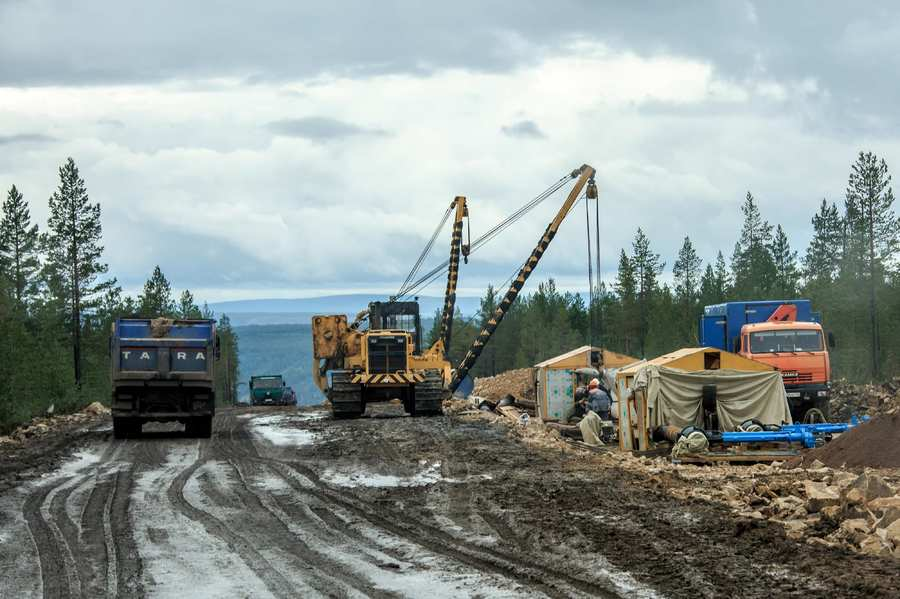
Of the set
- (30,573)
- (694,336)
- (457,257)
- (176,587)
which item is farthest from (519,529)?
(694,336)

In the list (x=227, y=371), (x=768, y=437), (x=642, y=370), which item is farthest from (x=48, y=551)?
(x=227, y=371)

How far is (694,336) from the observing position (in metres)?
101

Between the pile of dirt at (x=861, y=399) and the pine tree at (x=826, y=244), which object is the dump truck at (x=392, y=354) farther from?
the pine tree at (x=826, y=244)

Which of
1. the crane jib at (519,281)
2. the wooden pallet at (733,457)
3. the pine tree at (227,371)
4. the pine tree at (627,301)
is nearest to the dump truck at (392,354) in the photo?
the crane jib at (519,281)

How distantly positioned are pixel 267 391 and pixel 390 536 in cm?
5523

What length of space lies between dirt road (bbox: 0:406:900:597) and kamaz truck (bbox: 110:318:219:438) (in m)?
6.51

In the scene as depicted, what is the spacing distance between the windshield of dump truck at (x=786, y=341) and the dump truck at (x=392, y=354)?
12711mm

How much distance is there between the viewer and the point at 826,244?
322 feet

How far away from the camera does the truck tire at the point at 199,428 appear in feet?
102

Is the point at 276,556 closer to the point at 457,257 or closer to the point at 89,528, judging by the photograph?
the point at 89,528

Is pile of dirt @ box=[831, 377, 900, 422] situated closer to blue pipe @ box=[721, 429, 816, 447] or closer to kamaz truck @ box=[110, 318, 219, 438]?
blue pipe @ box=[721, 429, 816, 447]

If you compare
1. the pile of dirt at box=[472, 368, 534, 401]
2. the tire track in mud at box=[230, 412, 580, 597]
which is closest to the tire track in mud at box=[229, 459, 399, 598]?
the tire track in mud at box=[230, 412, 580, 597]

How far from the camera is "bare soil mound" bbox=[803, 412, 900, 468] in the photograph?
18781 millimetres

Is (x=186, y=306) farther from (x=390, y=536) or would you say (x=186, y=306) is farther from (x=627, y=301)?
(x=390, y=536)
